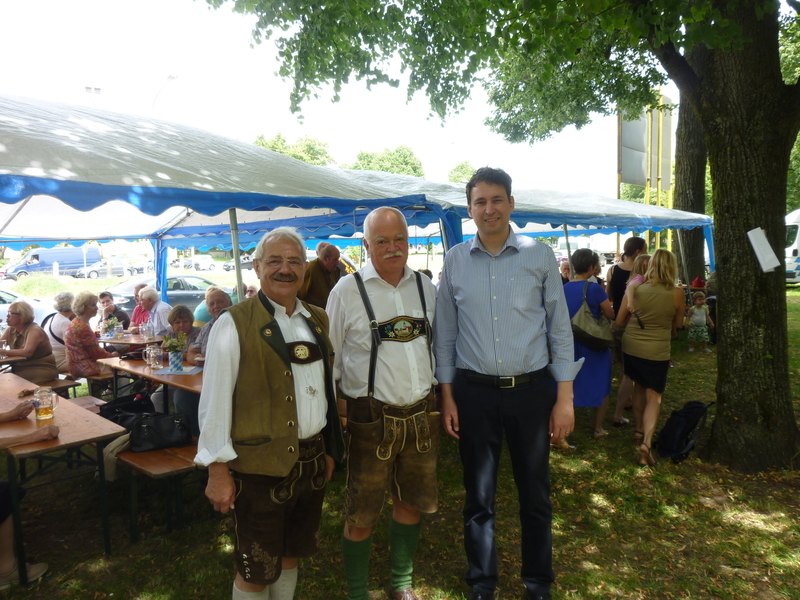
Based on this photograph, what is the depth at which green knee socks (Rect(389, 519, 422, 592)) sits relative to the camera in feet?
8.16

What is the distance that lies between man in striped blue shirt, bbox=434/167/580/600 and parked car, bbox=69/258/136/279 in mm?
31841

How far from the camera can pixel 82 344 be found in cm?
592

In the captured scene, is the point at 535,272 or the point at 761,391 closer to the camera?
the point at 535,272

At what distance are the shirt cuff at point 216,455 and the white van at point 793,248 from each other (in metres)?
24.5

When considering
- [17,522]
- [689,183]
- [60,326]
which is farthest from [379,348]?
[689,183]

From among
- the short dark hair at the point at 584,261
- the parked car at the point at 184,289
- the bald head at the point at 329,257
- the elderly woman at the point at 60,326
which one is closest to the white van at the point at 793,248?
the short dark hair at the point at 584,261

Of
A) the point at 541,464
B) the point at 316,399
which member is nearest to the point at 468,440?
the point at 541,464

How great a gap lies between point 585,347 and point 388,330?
286 cm

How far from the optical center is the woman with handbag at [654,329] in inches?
172

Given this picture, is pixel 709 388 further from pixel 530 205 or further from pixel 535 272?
pixel 535 272

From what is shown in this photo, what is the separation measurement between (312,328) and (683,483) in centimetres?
331

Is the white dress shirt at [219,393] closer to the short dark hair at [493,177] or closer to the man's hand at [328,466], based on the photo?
the man's hand at [328,466]

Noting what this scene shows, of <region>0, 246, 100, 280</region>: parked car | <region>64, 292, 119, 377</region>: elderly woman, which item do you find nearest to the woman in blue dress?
<region>64, 292, 119, 377</region>: elderly woman

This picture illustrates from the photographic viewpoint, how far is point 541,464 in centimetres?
239
